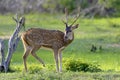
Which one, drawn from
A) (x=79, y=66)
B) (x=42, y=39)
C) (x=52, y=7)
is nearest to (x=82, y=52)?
(x=79, y=66)

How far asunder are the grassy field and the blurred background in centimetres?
53

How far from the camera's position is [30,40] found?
46.8 feet

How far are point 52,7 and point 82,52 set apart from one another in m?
15.5

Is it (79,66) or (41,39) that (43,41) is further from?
(79,66)

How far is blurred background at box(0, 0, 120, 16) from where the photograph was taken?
3419 cm

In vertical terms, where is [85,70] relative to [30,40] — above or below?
below

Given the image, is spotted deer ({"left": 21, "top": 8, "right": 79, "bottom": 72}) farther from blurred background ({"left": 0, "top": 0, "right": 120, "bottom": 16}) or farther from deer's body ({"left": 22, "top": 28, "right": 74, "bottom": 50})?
blurred background ({"left": 0, "top": 0, "right": 120, "bottom": 16})

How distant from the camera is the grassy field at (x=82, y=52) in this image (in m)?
13.3

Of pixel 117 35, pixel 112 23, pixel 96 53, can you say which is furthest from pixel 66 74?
pixel 112 23

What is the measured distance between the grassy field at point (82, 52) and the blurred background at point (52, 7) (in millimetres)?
532

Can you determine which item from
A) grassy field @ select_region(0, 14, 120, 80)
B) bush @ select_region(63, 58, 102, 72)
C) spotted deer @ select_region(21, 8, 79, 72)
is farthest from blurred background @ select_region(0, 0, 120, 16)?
spotted deer @ select_region(21, 8, 79, 72)

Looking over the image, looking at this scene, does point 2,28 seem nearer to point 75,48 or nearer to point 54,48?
point 75,48

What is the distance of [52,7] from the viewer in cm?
3572

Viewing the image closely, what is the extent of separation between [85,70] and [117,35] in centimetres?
1075
